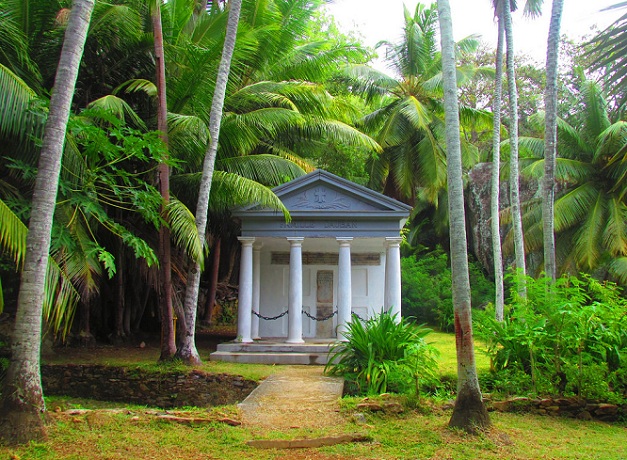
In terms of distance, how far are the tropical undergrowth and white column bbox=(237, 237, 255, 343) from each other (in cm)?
706

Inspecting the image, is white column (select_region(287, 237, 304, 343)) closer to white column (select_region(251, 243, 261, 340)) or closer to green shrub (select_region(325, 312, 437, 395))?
white column (select_region(251, 243, 261, 340))

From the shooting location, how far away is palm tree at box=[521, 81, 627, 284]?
62.3 feet

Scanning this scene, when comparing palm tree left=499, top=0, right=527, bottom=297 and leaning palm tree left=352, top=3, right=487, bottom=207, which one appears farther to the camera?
leaning palm tree left=352, top=3, right=487, bottom=207

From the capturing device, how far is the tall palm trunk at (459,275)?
265 inches

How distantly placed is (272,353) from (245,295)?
1812 mm

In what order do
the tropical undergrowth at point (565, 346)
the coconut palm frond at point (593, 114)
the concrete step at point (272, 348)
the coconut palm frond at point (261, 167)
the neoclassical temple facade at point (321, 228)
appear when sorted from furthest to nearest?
the coconut palm frond at point (593, 114), the coconut palm frond at point (261, 167), the neoclassical temple facade at point (321, 228), the concrete step at point (272, 348), the tropical undergrowth at point (565, 346)

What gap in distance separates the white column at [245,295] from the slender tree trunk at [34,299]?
27.3ft

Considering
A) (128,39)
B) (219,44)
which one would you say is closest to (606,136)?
(219,44)

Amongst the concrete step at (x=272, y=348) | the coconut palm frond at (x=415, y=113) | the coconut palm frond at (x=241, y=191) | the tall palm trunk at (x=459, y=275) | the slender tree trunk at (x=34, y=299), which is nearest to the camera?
the slender tree trunk at (x=34, y=299)

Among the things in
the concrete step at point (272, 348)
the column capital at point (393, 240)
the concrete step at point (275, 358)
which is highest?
the column capital at point (393, 240)

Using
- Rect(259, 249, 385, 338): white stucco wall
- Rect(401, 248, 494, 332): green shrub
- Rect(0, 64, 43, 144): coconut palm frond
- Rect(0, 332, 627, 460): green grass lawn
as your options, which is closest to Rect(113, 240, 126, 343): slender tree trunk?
Rect(259, 249, 385, 338): white stucco wall

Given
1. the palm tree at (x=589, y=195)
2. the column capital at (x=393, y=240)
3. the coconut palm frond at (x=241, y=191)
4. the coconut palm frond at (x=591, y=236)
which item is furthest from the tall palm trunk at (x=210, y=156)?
the coconut palm frond at (x=591, y=236)

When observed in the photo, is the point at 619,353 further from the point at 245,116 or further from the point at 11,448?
the point at 245,116

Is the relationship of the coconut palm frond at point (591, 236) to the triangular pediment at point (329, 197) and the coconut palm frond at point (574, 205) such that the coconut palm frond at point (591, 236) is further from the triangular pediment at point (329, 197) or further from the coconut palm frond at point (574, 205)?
the triangular pediment at point (329, 197)
